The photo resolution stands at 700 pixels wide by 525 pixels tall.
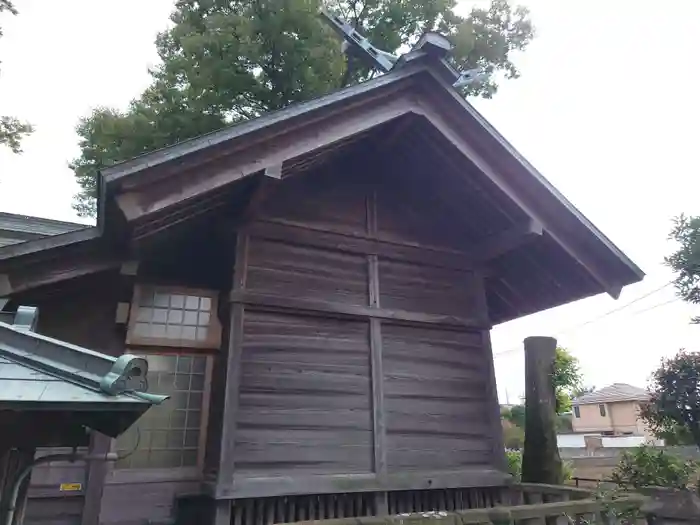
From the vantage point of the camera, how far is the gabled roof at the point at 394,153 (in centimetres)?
403

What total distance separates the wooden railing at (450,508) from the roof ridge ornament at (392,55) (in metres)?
4.00

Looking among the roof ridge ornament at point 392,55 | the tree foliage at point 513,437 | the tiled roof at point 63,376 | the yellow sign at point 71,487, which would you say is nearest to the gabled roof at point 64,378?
the tiled roof at point 63,376

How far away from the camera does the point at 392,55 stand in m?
7.84

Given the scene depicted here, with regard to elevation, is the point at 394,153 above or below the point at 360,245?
above

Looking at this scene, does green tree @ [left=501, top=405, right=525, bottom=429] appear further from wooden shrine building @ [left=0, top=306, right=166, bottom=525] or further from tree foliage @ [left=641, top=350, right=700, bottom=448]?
wooden shrine building @ [left=0, top=306, right=166, bottom=525]

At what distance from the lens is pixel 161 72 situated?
44.3 feet

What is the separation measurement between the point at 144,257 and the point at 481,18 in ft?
40.8

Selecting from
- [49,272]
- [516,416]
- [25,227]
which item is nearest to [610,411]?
[516,416]

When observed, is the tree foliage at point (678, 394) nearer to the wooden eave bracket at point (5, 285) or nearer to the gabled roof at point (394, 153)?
the gabled roof at point (394, 153)

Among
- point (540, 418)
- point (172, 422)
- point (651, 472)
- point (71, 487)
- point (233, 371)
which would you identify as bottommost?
point (651, 472)

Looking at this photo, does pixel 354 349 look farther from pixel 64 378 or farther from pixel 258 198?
pixel 64 378

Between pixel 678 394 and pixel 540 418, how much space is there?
317 inches

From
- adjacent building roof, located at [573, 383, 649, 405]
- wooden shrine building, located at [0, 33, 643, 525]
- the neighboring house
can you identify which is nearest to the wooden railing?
wooden shrine building, located at [0, 33, 643, 525]

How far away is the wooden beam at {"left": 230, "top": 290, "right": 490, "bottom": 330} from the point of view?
4.86 metres
